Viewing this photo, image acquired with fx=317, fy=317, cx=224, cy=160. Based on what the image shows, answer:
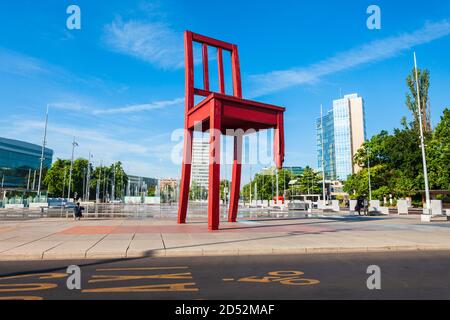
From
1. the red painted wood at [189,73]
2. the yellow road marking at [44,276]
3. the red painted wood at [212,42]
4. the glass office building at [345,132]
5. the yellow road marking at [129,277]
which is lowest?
the yellow road marking at [44,276]

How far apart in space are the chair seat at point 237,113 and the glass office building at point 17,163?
318 feet

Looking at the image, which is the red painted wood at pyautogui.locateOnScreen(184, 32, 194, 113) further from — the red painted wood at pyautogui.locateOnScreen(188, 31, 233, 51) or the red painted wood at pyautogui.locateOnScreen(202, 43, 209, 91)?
the red painted wood at pyautogui.locateOnScreen(202, 43, 209, 91)

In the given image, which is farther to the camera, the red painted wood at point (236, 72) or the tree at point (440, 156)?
the tree at point (440, 156)

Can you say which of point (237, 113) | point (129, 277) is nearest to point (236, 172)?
point (237, 113)

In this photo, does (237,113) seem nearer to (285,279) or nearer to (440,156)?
(285,279)

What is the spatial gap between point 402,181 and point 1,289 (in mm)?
44085

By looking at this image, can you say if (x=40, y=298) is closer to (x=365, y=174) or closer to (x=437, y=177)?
(x=437, y=177)

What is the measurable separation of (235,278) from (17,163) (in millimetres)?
119056

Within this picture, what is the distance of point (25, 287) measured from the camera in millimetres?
5133

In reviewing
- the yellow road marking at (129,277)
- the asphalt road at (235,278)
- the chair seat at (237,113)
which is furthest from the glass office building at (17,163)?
the yellow road marking at (129,277)

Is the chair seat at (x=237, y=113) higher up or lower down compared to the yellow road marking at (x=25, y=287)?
higher up

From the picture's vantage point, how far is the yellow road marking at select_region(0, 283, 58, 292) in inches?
196

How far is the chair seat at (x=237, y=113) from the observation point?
12.7m

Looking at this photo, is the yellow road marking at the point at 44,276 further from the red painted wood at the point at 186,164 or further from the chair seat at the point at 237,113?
the red painted wood at the point at 186,164
